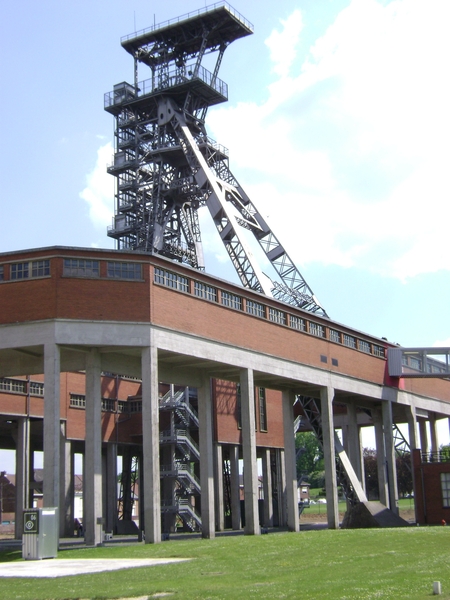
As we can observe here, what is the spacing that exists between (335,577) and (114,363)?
2178cm

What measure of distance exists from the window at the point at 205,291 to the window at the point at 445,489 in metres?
19.7

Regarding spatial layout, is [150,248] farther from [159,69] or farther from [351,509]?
[351,509]

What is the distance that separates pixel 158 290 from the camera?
124 feet

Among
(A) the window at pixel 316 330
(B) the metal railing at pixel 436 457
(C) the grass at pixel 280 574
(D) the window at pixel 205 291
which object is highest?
(D) the window at pixel 205 291

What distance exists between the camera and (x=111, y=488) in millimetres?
58094

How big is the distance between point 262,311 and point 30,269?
14447mm

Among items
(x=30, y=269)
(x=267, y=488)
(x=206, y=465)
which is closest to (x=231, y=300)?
(x=206, y=465)

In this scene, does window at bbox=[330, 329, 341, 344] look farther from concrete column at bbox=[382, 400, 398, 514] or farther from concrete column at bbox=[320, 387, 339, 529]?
concrete column at bbox=[382, 400, 398, 514]

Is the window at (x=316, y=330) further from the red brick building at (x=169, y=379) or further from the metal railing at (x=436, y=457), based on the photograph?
the metal railing at (x=436, y=457)

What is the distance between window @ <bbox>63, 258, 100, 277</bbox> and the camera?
36188 mm

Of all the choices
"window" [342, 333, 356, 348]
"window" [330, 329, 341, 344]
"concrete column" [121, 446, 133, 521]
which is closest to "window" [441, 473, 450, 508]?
"window" [342, 333, 356, 348]

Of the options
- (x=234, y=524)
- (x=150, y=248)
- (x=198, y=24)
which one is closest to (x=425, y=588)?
(x=234, y=524)

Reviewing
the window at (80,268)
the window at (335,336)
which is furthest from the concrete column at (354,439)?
the window at (80,268)

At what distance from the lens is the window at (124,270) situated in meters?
36.9
